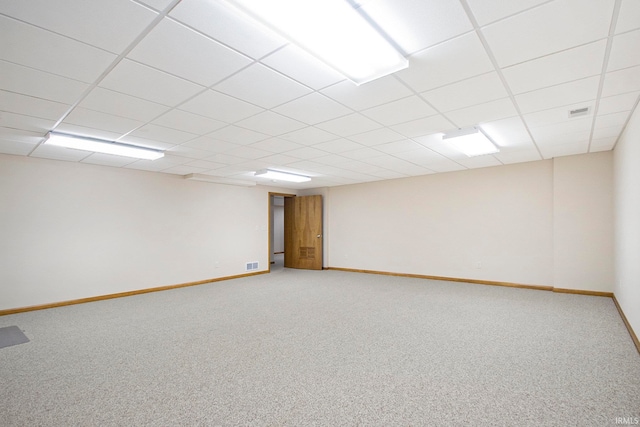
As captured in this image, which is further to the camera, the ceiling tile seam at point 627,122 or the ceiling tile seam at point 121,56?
the ceiling tile seam at point 627,122

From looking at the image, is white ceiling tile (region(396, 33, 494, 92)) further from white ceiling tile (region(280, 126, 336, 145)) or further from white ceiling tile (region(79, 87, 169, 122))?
white ceiling tile (region(79, 87, 169, 122))

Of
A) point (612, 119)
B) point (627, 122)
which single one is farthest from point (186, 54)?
point (627, 122)

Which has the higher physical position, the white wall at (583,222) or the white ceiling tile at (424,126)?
the white ceiling tile at (424,126)

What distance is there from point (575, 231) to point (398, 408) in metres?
4.99

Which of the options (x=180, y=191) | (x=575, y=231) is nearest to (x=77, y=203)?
(x=180, y=191)

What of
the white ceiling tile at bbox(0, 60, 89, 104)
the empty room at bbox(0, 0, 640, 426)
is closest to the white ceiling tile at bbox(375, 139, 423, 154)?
the empty room at bbox(0, 0, 640, 426)

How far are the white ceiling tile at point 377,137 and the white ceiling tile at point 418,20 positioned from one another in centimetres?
172

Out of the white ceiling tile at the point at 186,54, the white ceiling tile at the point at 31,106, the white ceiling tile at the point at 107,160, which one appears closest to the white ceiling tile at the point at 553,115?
the white ceiling tile at the point at 186,54

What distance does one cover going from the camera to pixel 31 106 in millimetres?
2760

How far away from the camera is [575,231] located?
514cm

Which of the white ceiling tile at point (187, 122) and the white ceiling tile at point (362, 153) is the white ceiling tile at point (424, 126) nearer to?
the white ceiling tile at point (362, 153)

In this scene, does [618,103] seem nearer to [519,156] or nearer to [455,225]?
[519,156]

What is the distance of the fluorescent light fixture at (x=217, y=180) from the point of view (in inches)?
249

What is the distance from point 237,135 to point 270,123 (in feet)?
2.06
